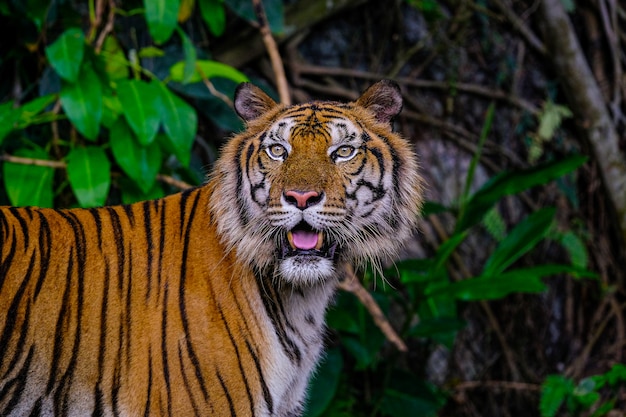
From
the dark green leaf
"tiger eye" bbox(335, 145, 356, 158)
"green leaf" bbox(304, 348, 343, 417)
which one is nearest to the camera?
"tiger eye" bbox(335, 145, 356, 158)

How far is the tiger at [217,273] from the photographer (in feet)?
8.76

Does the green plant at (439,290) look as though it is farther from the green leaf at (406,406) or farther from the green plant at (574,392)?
the green plant at (574,392)

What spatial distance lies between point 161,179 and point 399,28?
259 cm

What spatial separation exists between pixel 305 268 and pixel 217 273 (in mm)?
403

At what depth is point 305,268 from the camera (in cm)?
266

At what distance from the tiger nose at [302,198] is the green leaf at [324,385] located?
1968mm

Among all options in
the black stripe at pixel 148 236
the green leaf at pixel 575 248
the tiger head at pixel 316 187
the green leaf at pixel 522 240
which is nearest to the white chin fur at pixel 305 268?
the tiger head at pixel 316 187

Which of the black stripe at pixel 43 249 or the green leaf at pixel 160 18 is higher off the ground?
the green leaf at pixel 160 18

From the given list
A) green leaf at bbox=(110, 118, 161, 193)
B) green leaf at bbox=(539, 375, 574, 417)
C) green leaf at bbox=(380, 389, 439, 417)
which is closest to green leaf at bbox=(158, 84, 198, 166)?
green leaf at bbox=(110, 118, 161, 193)

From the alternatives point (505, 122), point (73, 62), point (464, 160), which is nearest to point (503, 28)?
point (505, 122)

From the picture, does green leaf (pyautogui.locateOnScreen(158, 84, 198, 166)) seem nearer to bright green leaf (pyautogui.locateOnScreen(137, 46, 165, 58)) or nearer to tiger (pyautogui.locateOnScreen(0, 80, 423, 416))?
bright green leaf (pyautogui.locateOnScreen(137, 46, 165, 58))

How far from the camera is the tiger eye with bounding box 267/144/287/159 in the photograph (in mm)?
2807

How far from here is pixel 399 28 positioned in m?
6.07

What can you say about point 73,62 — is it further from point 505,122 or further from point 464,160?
point 505,122
